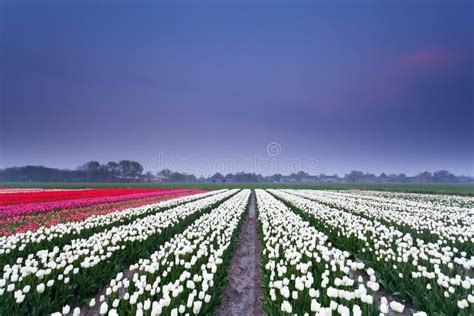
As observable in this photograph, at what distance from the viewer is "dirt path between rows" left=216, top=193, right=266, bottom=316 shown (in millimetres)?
4438

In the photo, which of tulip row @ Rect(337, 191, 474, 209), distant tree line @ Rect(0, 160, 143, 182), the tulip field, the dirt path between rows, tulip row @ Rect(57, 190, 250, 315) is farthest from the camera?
distant tree line @ Rect(0, 160, 143, 182)

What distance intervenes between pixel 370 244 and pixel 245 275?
395cm

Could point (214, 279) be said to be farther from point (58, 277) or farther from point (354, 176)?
point (354, 176)

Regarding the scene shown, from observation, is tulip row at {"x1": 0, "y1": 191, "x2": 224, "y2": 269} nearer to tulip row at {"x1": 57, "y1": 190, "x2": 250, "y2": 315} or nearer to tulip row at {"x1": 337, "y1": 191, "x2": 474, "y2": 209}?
tulip row at {"x1": 57, "y1": 190, "x2": 250, "y2": 315}

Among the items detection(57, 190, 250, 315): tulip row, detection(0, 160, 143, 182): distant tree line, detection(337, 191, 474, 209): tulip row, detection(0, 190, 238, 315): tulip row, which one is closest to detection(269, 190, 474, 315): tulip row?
detection(57, 190, 250, 315): tulip row

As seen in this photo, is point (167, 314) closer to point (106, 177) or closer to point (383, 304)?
point (383, 304)

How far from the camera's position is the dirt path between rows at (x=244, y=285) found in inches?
175

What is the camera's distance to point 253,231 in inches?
441

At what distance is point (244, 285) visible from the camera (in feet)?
18.0

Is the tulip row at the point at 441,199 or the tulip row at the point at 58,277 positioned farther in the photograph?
the tulip row at the point at 441,199

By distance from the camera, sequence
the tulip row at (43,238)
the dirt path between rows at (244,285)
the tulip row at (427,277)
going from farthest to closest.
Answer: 1. the tulip row at (43,238)
2. the dirt path between rows at (244,285)
3. the tulip row at (427,277)

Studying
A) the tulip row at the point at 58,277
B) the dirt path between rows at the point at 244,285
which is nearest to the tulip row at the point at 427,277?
the dirt path between rows at the point at 244,285

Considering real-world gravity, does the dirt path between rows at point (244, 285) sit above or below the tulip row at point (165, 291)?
below

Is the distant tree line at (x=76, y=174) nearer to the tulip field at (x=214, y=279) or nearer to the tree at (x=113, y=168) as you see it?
the tree at (x=113, y=168)
